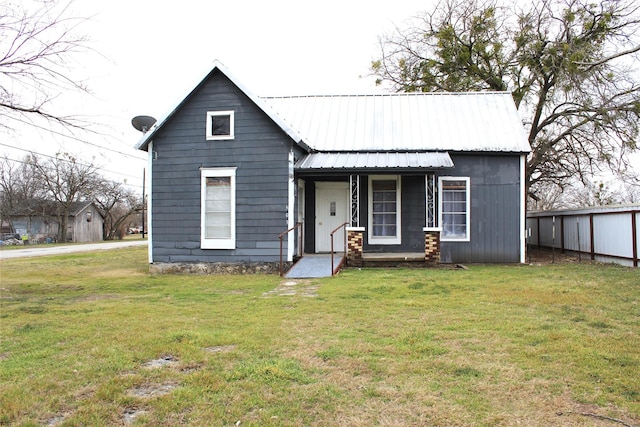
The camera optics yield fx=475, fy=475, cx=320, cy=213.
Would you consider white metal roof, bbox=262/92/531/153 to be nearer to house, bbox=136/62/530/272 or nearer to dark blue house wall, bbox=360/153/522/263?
house, bbox=136/62/530/272

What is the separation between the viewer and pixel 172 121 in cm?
1316

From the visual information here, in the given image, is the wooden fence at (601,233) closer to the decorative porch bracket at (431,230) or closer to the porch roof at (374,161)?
the decorative porch bracket at (431,230)

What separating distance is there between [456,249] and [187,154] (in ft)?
27.2

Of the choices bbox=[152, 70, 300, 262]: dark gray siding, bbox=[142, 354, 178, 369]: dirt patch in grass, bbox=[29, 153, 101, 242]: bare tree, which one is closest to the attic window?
bbox=[152, 70, 300, 262]: dark gray siding

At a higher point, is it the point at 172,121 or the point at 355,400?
the point at 172,121

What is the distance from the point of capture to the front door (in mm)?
14508

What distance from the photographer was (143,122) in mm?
14227

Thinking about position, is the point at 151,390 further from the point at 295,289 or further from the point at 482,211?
the point at 482,211

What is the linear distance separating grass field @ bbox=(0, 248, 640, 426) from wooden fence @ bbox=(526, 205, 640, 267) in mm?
4178

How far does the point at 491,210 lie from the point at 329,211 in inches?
190

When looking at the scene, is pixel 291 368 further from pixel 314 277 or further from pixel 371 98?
pixel 371 98

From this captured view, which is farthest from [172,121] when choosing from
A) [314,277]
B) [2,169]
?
[2,169]

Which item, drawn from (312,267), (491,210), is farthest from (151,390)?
(491,210)

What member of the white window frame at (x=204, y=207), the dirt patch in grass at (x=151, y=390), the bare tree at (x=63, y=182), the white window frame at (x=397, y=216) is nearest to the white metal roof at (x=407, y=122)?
the white window frame at (x=397, y=216)
